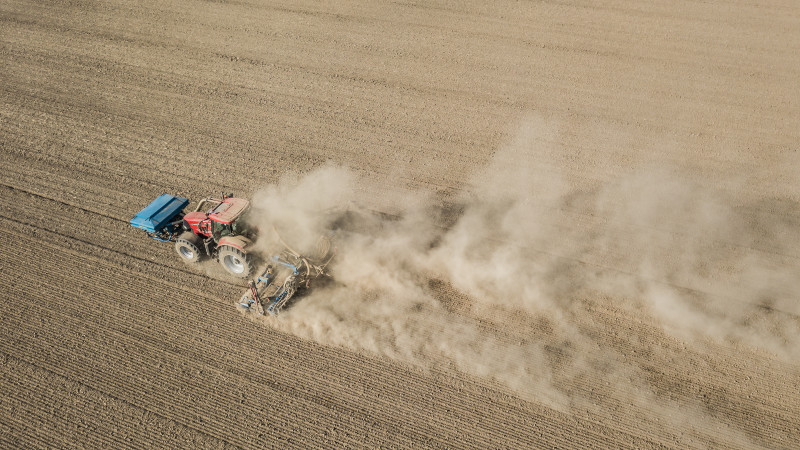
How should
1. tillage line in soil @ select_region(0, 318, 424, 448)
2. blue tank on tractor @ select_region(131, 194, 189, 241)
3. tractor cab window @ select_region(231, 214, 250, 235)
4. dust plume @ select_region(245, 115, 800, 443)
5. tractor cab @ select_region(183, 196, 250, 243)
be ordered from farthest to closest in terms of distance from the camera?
blue tank on tractor @ select_region(131, 194, 189, 241) → tractor cab window @ select_region(231, 214, 250, 235) → tractor cab @ select_region(183, 196, 250, 243) → dust plume @ select_region(245, 115, 800, 443) → tillage line in soil @ select_region(0, 318, 424, 448)

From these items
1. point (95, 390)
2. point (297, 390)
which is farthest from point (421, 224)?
point (95, 390)

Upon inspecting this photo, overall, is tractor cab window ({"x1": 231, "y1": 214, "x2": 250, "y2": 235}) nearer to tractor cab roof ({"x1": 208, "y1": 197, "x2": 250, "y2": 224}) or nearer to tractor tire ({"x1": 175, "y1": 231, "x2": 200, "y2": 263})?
tractor cab roof ({"x1": 208, "y1": 197, "x2": 250, "y2": 224})

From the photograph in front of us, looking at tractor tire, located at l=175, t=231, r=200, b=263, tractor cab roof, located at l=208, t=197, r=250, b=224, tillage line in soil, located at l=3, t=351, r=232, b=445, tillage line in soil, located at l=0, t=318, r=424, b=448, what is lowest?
tillage line in soil, located at l=3, t=351, r=232, b=445

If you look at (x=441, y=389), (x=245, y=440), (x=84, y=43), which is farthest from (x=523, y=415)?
(x=84, y=43)

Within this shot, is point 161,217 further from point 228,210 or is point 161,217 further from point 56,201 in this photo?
point 56,201

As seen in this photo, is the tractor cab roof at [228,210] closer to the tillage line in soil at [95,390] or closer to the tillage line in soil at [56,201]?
the tillage line in soil at [56,201]

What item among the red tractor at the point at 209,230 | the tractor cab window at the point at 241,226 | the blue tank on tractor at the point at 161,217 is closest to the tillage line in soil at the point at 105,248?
the red tractor at the point at 209,230

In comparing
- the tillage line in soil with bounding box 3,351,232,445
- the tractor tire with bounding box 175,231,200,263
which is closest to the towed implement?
the tractor tire with bounding box 175,231,200,263
